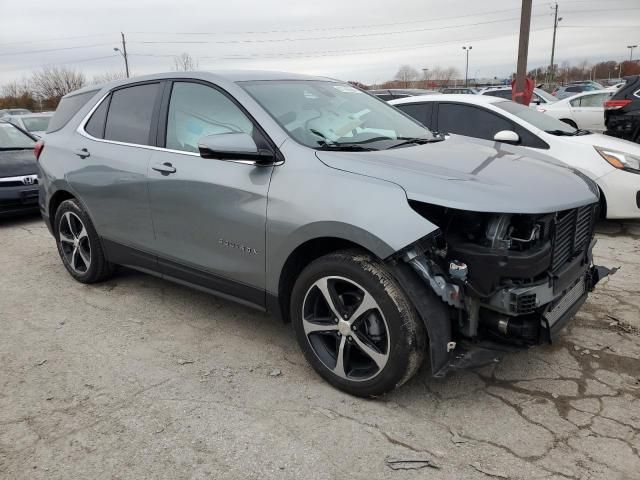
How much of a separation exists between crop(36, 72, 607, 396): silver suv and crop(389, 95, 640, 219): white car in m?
2.58

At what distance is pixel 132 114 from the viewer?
4059 millimetres

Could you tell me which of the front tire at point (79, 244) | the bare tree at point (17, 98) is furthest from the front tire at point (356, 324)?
the bare tree at point (17, 98)

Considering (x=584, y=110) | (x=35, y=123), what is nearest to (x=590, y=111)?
(x=584, y=110)

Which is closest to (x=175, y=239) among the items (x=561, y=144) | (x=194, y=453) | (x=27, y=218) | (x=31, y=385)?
(x=31, y=385)

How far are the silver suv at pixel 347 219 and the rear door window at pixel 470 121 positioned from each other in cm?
258

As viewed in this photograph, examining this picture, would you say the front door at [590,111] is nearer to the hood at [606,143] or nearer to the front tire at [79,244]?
the hood at [606,143]

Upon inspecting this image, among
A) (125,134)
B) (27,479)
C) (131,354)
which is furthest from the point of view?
(125,134)

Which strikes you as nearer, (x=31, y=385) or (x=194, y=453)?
(x=194, y=453)

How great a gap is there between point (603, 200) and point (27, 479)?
578 centimetres

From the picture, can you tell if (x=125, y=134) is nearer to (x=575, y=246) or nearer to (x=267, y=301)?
(x=267, y=301)

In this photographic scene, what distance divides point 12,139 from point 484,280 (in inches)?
339

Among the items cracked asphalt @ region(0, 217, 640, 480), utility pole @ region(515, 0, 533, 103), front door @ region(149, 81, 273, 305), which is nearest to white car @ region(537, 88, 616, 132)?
utility pole @ region(515, 0, 533, 103)

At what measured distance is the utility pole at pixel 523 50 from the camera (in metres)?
11.4

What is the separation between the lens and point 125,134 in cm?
405
